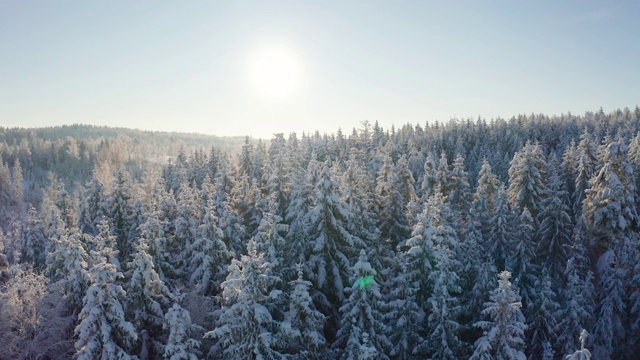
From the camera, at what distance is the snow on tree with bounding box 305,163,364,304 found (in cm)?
2408


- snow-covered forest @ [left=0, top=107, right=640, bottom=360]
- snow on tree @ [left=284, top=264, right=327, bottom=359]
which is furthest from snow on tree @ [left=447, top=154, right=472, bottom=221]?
snow on tree @ [left=284, top=264, right=327, bottom=359]

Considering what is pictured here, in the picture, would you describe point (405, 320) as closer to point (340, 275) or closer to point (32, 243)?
point (340, 275)

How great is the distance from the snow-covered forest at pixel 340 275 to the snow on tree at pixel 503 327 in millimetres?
72

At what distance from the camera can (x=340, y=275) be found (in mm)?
24922

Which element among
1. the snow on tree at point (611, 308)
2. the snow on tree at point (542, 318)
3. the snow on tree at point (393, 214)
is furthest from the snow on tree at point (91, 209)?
the snow on tree at point (611, 308)

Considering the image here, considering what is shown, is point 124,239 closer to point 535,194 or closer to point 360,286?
point 360,286

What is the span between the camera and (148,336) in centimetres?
2189

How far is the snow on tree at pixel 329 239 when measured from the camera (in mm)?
24078

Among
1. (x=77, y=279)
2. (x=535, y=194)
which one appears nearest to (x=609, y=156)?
(x=535, y=194)

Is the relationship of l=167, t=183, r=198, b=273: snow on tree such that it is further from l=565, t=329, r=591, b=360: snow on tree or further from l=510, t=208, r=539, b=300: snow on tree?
l=510, t=208, r=539, b=300: snow on tree

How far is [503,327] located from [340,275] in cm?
976

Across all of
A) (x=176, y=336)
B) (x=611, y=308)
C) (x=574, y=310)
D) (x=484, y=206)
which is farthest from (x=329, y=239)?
(x=611, y=308)

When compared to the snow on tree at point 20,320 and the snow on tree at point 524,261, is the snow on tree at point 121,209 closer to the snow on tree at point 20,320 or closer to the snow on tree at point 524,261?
the snow on tree at point 20,320

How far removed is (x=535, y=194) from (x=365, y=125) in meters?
60.2
